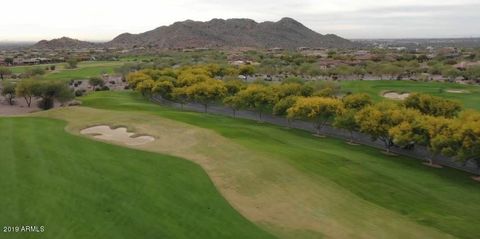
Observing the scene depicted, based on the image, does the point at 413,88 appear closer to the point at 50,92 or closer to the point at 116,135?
the point at 50,92

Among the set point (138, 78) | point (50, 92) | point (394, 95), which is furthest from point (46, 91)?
point (394, 95)

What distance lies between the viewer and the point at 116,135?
54.8m

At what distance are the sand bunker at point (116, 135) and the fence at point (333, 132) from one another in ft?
107

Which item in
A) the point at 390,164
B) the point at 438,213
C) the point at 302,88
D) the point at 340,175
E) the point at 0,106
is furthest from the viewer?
the point at 0,106

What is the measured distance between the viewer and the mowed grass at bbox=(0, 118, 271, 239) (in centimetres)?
2725

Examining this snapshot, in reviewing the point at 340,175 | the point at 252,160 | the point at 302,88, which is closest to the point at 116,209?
the point at 252,160

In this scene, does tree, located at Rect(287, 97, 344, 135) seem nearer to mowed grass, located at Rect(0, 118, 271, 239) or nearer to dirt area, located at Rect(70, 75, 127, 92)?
mowed grass, located at Rect(0, 118, 271, 239)

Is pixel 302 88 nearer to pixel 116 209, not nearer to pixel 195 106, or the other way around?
pixel 195 106

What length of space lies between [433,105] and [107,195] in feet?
195

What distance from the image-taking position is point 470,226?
114 ft

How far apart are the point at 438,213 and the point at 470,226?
310 cm

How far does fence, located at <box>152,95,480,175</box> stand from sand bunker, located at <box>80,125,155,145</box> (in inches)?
1287

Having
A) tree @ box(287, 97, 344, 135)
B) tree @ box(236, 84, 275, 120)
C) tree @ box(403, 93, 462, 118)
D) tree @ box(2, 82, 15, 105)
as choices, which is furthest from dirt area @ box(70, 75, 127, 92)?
tree @ box(403, 93, 462, 118)

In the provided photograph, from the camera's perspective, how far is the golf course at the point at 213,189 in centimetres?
2894
